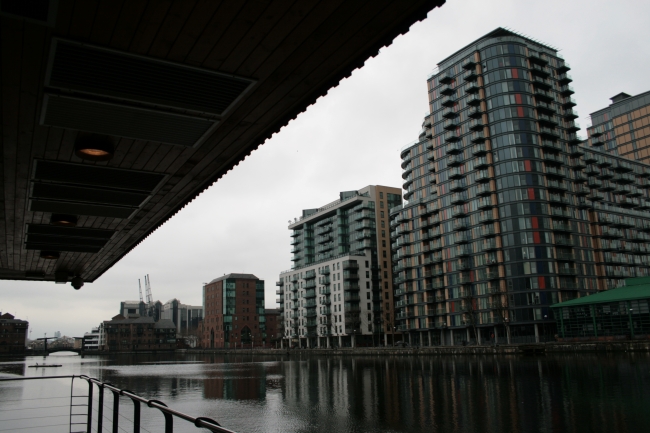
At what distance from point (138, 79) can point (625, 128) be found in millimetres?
151922

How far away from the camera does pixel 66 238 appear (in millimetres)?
12906

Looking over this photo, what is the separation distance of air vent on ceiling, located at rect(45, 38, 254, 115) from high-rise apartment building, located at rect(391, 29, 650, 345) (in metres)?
80.9

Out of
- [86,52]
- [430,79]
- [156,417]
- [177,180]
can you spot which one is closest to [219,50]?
[86,52]

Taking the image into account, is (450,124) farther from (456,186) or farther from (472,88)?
(456,186)

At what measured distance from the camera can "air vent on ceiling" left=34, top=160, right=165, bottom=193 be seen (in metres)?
8.12

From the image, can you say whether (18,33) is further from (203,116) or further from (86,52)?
(203,116)

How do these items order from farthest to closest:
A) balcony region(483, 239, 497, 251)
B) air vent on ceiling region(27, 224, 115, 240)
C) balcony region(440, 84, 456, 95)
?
balcony region(440, 84, 456, 95), balcony region(483, 239, 497, 251), air vent on ceiling region(27, 224, 115, 240)

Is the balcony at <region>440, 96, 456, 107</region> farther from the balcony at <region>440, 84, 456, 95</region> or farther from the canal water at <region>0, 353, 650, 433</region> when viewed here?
the canal water at <region>0, 353, 650, 433</region>

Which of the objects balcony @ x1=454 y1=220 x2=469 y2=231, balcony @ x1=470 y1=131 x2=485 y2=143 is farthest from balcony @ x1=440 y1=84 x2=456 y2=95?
balcony @ x1=454 y1=220 x2=469 y2=231

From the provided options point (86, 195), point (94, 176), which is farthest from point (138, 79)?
point (86, 195)

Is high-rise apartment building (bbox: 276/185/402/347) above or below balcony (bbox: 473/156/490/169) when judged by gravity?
below

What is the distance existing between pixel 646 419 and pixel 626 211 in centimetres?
10297

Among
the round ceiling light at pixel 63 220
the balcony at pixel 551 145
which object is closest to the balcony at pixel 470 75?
the balcony at pixel 551 145

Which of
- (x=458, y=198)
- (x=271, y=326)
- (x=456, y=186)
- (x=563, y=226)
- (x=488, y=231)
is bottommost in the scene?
(x=271, y=326)
